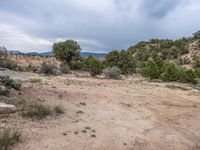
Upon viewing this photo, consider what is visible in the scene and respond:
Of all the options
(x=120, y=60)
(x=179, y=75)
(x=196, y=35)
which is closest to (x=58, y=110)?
(x=179, y=75)

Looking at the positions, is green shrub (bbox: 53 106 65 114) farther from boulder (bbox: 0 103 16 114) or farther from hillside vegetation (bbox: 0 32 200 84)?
hillside vegetation (bbox: 0 32 200 84)

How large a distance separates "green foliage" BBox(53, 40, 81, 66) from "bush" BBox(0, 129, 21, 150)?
1517 inches

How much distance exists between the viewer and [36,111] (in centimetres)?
1284

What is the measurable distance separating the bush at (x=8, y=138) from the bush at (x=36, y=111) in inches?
71.1

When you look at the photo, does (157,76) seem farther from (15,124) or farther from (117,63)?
(15,124)

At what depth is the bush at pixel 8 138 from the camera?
9.60 m

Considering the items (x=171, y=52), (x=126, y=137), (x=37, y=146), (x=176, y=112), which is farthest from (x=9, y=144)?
(x=171, y=52)

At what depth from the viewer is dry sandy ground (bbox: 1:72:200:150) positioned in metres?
11.0

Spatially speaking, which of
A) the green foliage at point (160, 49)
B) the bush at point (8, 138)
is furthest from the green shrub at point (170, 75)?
the bush at point (8, 138)

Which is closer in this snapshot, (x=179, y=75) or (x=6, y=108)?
(x=6, y=108)

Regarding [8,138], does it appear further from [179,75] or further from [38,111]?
[179,75]

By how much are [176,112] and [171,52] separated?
53.0 metres

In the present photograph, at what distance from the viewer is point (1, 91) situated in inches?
590

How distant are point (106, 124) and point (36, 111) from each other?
274 cm
